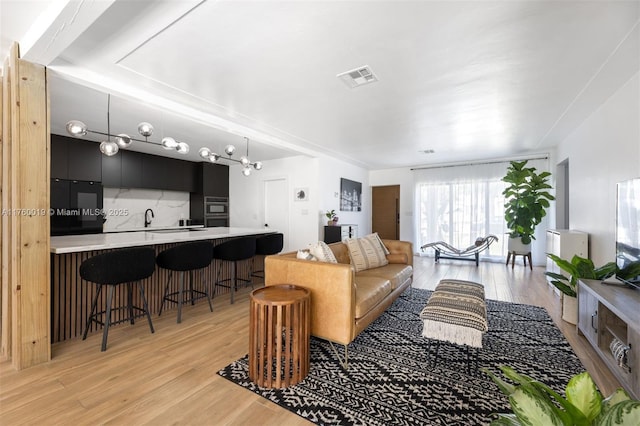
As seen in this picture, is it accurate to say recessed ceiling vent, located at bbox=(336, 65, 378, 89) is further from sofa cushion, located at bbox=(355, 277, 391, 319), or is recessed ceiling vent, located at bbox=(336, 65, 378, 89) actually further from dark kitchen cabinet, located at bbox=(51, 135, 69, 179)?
dark kitchen cabinet, located at bbox=(51, 135, 69, 179)

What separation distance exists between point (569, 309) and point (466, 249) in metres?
2.98

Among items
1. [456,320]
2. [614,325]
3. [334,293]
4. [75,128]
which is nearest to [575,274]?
[614,325]

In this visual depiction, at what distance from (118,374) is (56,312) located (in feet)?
3.52

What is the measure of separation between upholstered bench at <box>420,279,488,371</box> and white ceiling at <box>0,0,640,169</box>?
2.01 metres

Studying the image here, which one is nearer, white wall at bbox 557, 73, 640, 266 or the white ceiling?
the white ceiling

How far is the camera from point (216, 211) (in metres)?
6.48

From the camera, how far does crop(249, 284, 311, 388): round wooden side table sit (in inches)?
71.8

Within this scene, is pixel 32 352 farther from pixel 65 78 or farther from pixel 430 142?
pixel 430 142

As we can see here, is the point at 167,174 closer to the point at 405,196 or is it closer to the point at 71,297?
Result: the point at 71,297

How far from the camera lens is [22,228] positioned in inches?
80.3

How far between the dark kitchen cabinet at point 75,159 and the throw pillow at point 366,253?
14.3ft

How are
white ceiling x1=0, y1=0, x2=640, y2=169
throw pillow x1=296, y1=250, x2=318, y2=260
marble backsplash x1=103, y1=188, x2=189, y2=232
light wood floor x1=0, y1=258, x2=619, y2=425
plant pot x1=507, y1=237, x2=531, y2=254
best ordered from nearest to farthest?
light wood floor x1=0, y1=258, x2=619, y2=425, white ceiling x1=0, y1=0, x2=640, y2=169, throw pillow x1=296, y1=250, x2=318, y2=260, marble backsplash x1=103, y1=188, x2=189, y2=232, plant pot x1=507, y1=237, x2=531, y2=254

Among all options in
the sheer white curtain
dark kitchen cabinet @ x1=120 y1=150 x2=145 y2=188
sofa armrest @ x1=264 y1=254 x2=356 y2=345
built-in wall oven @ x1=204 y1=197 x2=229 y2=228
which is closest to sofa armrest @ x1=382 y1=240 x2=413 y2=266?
sofa armrest @ x1=264 y1=254 x2=356 y2=345

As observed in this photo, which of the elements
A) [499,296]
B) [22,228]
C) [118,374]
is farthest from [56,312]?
[499,296]
